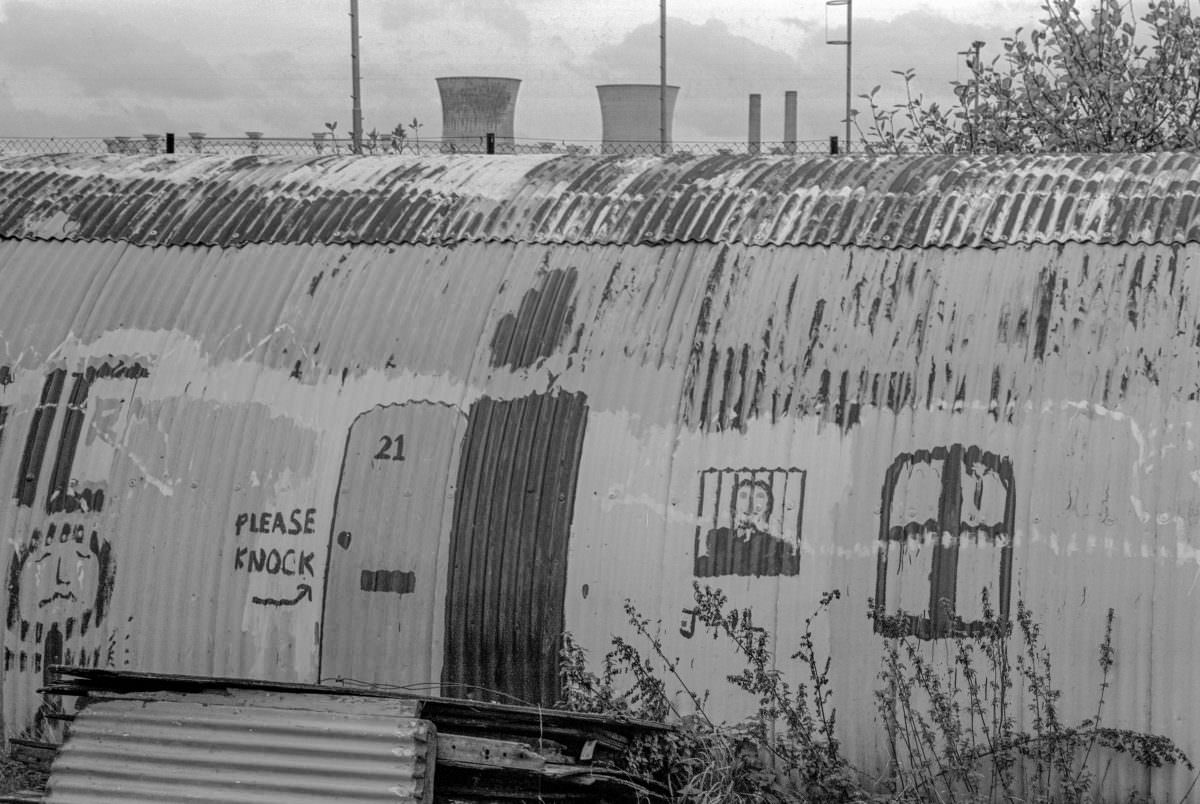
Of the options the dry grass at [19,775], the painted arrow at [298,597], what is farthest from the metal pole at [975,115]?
the dry grass at [19,775]

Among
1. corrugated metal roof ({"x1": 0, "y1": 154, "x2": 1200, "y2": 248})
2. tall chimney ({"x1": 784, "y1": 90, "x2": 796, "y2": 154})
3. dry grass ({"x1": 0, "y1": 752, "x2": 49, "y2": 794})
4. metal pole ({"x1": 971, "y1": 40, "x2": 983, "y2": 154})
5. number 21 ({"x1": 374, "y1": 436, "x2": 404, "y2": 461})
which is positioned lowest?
dry grass ({"x1": 0, "y1": 752, "x2": 49, "y2": 794})

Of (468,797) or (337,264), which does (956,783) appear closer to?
(468,797)

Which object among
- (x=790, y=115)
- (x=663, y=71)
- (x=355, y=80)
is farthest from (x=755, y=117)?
(x=355, y=80)

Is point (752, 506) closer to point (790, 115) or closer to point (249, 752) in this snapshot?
point (249, 752)

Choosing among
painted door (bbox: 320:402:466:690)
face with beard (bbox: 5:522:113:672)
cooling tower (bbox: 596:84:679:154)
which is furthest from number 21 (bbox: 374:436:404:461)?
cooling tower (bbox: 596:84:679:154)

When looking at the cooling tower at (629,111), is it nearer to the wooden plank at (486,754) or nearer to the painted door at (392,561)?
the painted door at (392,561)

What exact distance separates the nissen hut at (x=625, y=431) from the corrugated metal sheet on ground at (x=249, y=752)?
0.99 meters

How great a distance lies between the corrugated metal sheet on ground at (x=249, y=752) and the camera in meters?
6.94

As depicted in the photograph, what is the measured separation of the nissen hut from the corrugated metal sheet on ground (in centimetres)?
99

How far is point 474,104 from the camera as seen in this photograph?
23594 millimetres

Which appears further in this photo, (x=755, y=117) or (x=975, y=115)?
(x=755, y=117)

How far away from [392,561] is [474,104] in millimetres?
16477

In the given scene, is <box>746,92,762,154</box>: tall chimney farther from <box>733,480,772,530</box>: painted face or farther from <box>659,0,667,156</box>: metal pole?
<box>733,480,772,530</box>: painted face

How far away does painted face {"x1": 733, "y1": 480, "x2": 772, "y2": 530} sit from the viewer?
777 centimetres
